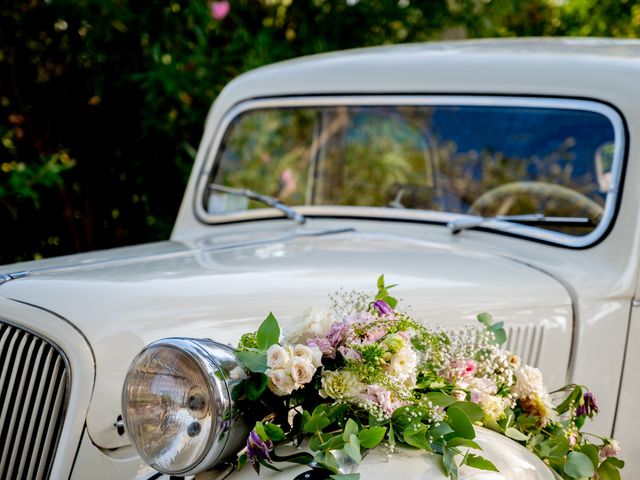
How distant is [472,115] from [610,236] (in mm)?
706

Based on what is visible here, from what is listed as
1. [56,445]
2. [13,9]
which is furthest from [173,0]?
[56,445]

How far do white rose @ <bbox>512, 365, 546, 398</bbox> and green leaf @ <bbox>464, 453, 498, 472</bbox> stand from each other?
482 mm

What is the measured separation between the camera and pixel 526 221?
3020mm

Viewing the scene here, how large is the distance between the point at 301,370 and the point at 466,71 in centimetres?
173

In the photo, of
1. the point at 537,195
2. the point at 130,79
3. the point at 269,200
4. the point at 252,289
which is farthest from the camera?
the point at 130,79

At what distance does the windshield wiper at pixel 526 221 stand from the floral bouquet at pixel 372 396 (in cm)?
93

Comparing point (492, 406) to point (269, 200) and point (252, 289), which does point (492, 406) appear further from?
point (269, 200)

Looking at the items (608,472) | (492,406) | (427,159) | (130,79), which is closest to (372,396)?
(492,406)

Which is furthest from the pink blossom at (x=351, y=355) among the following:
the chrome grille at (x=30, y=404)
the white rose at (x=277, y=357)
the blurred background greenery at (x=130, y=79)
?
the blurred background greenery at (x=130, y=79)

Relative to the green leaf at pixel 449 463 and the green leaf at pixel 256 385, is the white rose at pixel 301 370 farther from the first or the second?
the green leaf at pixel 449 463

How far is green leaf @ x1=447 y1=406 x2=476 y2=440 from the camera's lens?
1844 millimetres

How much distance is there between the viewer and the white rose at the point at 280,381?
1.82 meters

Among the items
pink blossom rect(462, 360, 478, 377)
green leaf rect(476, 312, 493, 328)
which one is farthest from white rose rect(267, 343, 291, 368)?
green leaf rect(476, 312, 493, 328)

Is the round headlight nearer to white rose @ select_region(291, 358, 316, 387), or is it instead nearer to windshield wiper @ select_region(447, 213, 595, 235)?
white rose @ select_region(291, 358, 316, 387)
